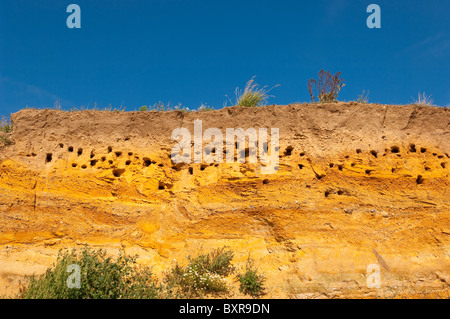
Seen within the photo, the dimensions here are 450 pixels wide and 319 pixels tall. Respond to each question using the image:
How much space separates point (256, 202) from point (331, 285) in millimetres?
2095

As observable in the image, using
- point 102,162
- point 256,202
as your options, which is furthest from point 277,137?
point 102,162

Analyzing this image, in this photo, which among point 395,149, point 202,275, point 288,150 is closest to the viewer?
point 202,275

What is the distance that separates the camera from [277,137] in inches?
324

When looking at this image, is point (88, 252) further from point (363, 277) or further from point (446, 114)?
point (446, 114)

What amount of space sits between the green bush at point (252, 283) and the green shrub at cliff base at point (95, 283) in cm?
145

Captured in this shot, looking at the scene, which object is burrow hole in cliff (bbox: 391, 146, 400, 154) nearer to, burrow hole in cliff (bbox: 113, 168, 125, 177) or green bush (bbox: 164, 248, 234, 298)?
green bush (bbox: 164, 248, 234, 298)

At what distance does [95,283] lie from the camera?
5844 millimetres

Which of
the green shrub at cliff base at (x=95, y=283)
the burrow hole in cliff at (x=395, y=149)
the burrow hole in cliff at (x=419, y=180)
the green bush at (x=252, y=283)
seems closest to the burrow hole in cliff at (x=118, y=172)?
the green shrub at cliff base at (x=95, y=283)

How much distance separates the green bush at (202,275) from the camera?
637 cm

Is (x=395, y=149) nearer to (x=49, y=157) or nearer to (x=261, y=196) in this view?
(x=261, y=196)

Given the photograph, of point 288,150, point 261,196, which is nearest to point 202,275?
point 261,196

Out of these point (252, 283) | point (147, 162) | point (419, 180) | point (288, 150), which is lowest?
point (252, 283)

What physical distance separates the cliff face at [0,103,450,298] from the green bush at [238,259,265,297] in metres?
0.20

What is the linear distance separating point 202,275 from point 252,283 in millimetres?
895
